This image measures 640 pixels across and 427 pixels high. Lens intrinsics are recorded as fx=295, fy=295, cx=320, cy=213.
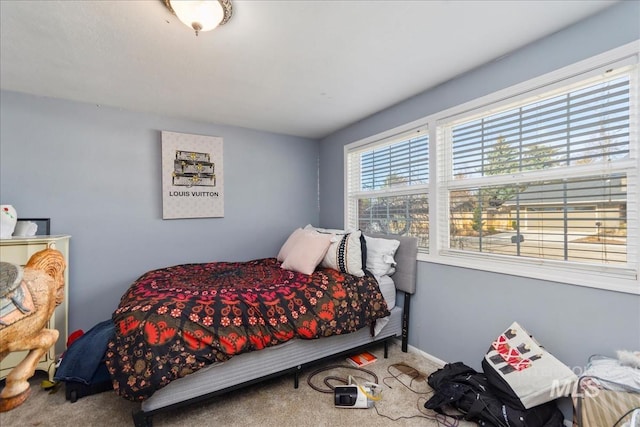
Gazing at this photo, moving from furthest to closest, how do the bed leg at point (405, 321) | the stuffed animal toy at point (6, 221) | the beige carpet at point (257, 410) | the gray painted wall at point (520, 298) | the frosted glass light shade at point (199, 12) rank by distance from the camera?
the bed leg at point (405, 321), the stuffed animal toy at point (6, 221), the beige carpet at point (257, 410), the gray painted wall at point (520, 298), the frosted glass light shade at point (199, 12)

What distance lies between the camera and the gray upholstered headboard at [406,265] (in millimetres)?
2545

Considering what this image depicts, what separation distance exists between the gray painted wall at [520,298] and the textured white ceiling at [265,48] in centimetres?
10

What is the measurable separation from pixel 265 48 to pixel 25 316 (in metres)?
1.94

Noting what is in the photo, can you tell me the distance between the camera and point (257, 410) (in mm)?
1849

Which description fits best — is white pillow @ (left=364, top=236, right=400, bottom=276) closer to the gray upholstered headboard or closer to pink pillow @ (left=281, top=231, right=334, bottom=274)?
the gray upholstered headboard

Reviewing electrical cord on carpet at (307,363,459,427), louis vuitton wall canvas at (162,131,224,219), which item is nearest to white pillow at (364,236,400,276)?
electrical cord on carpet at (307,363,459,427)

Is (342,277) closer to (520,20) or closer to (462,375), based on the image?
(462,375)

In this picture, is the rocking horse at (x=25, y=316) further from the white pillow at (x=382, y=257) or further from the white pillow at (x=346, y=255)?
the white pillow at (x=382, y=257)

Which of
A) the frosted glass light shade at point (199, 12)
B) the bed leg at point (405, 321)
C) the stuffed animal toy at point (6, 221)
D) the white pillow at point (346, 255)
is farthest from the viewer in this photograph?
the bed leg at point (405, 321)

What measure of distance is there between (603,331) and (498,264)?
606mm

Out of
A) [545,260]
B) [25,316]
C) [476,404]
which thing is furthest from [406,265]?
[25,316]

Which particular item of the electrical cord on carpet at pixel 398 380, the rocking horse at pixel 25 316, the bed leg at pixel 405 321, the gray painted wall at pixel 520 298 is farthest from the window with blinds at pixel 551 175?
the rocking horse at pixel 25 316

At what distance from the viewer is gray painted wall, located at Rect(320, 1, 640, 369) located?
153 cm

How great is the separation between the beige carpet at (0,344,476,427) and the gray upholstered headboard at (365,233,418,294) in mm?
736
